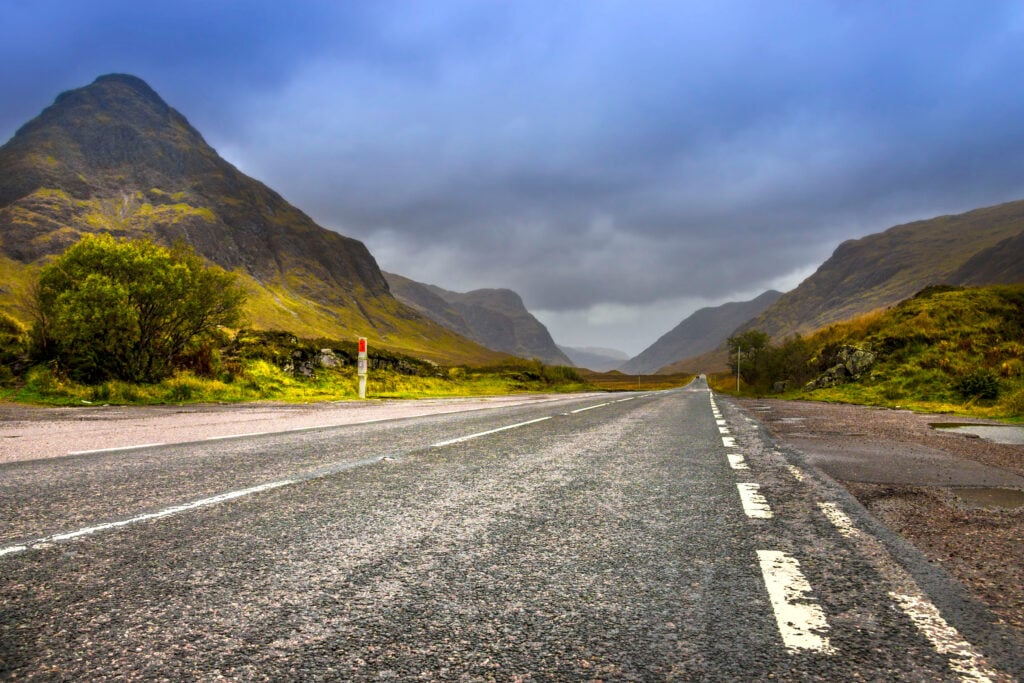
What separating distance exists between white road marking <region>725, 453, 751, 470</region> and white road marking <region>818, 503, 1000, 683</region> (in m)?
2.63

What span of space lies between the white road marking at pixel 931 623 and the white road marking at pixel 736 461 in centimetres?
263

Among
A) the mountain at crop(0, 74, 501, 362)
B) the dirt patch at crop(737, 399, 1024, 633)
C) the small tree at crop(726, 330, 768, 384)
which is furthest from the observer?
the mountain at crop(0, 74, 501, 362)

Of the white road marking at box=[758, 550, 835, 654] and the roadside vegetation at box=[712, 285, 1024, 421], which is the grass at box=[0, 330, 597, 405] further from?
the roadside vegetation at box=[712, 285, 1024, 421]

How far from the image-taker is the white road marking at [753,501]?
3.91 metres

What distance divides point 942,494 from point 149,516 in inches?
233

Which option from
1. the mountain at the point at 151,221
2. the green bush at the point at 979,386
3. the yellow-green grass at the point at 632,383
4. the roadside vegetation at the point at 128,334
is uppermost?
the mountain at the point at 151,221

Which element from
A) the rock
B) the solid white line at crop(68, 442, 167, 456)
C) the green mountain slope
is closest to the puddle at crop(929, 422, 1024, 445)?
the green mountain slope

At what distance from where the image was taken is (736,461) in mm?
6391

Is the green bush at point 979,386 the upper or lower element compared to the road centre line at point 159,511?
upper

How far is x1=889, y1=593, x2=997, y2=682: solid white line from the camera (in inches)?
71.5

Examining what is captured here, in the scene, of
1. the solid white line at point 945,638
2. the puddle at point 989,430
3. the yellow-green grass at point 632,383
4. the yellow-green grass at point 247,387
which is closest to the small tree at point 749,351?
the yellow-green grass at point 632,383

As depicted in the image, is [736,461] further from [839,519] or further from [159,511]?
[159,511]

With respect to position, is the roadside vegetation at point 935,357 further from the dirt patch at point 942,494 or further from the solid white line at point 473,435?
the solid white line at point 473,435

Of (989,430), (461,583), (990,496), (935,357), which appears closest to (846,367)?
(935,357)
